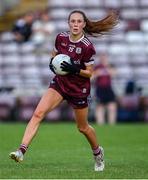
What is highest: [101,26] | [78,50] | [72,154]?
[101,26]

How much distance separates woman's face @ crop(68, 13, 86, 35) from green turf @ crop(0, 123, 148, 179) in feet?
6.15

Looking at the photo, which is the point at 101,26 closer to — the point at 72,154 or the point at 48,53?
the point at 72,154

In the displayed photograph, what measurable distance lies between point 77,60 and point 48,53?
17.0 m

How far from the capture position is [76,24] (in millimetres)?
11609

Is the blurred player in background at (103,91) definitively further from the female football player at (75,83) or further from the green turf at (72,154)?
the female football player at (75,83)

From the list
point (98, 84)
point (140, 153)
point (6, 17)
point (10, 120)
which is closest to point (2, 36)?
point (6, 17)

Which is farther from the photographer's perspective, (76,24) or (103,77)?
(103,77)

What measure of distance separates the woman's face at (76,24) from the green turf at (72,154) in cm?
187

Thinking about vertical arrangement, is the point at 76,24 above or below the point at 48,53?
above

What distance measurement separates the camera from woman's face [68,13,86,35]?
11.6 m

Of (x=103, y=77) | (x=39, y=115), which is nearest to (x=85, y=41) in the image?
(x=39, y=115)

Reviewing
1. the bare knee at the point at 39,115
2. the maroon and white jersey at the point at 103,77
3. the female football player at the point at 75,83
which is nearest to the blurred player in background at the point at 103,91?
the maroon and white jersey at the point at 103,77

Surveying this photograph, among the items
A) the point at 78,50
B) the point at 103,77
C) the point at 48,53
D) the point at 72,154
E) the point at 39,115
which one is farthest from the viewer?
the point at 48,53

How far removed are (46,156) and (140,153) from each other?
177cm
